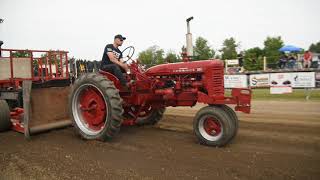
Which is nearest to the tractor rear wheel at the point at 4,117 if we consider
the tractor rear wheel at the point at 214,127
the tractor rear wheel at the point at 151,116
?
the tractor rear wheel at the point at 151,116

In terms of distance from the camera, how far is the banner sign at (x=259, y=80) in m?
14.5

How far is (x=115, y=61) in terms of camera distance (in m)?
5.70

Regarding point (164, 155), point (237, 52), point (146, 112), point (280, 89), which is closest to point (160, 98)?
point (146, 112)

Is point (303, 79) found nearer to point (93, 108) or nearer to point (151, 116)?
point (151, 116)

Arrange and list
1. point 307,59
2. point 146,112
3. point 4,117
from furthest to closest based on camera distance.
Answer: point 307,59, point 146,112, point 4,117

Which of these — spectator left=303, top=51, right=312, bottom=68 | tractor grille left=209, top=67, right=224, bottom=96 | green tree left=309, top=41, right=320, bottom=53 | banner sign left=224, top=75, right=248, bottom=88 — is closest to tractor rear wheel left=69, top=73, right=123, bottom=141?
tractor grille left=209, top=67, right=224, bottom=96

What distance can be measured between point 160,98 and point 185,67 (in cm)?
80

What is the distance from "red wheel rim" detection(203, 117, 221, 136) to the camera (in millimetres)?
5047

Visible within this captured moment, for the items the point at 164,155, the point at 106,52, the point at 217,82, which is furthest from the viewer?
the point at 106,52

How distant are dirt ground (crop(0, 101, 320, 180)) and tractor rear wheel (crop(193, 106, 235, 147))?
0.14 metres

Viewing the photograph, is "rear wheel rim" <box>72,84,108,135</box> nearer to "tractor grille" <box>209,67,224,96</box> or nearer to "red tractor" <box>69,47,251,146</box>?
"red tractor" <box>69,47,251,146</box>

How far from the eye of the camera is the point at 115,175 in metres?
3.85

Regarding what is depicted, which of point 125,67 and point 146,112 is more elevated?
point 125,67

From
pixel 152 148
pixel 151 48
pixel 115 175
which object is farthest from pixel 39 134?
pixel 151 48
